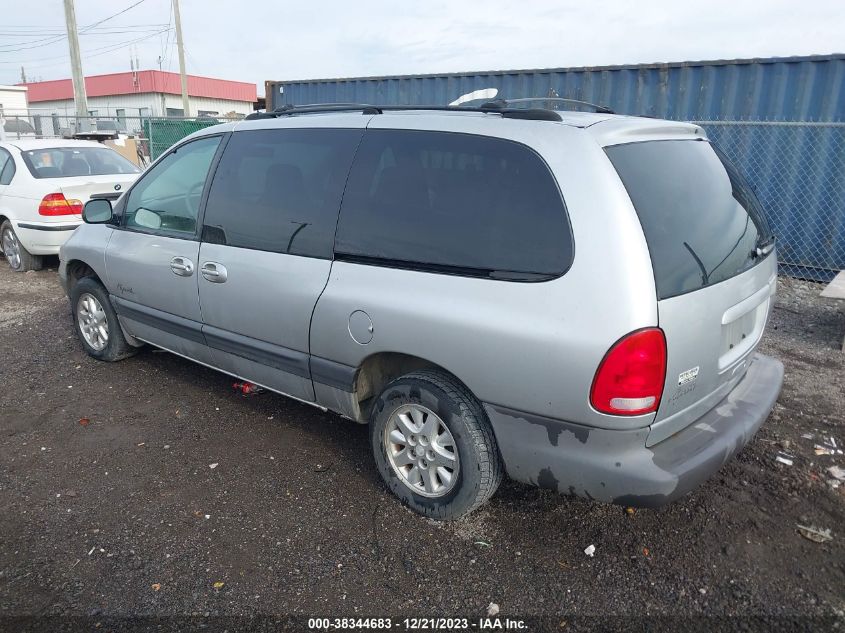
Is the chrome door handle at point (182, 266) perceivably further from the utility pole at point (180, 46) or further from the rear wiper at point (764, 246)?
Answer: the utility pole at point (180, 46)

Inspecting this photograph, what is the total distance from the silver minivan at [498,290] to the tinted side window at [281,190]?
1cm

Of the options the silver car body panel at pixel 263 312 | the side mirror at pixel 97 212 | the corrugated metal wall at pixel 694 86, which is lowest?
the silver car body panel at pixel 263 312

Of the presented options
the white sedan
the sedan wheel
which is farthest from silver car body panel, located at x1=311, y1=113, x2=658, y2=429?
the sedan wheel

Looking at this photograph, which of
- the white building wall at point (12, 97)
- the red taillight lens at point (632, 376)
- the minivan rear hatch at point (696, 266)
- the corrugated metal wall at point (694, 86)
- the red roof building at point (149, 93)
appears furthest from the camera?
the red roof building at point (149, 93)

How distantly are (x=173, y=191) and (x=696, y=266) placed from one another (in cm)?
329

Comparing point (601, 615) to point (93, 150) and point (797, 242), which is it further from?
point (93, 150)

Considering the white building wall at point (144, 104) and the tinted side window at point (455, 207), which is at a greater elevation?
the white building wall at point (144, 104)

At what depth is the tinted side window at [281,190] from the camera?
324 centimetres

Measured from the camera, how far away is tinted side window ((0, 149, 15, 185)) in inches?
328

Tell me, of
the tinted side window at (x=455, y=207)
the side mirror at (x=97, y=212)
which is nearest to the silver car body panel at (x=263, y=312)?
the tinted side window at (x=455, y=207)

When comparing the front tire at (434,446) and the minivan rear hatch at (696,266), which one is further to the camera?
the front tire at (434,446)

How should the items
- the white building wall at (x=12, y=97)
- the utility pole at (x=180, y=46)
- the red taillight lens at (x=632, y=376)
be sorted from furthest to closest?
the white building wall at (x=12, y=97) → the utility pole at (x=180, y=46) → the red taillight lens at (x=632, y=376)

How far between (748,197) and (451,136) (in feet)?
5.11

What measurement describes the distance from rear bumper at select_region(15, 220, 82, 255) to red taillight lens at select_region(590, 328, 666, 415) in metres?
7.55
